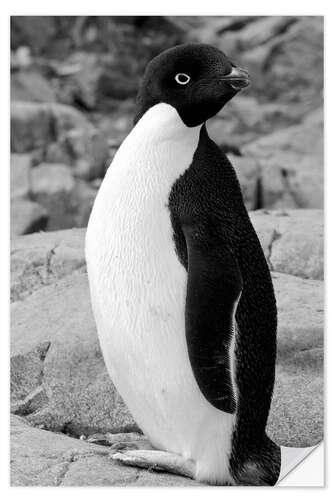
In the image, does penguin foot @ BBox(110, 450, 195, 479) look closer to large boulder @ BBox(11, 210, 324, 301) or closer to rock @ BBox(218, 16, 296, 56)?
large boulder @ BBox(11, 210, 324, 301)

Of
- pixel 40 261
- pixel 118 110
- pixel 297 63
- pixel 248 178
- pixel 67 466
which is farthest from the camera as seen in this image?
pixel 118 110

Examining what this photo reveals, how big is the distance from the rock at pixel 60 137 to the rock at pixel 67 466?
1.47 m

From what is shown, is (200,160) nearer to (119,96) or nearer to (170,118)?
(170,118)

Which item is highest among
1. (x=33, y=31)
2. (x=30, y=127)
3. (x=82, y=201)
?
(x=33, y=31)

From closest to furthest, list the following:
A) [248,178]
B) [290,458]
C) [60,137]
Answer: [290,458], [248,178], [60,137]

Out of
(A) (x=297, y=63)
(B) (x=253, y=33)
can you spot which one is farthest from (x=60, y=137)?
(A) (x=297, y=63)

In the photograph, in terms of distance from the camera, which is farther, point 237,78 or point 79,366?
point 79,366

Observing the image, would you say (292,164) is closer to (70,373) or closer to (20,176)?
(20,176)

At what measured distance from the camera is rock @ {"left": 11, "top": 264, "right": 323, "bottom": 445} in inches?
95.6

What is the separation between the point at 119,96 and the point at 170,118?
1.75 m

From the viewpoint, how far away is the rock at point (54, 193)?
3357mm

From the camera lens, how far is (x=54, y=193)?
11.3 feet

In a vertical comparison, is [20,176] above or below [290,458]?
above

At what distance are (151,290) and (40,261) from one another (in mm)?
1016
